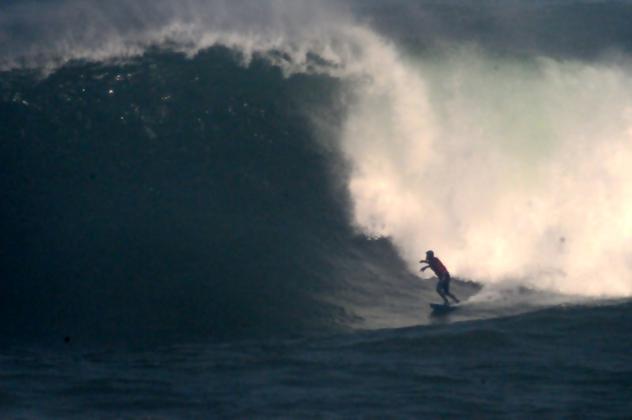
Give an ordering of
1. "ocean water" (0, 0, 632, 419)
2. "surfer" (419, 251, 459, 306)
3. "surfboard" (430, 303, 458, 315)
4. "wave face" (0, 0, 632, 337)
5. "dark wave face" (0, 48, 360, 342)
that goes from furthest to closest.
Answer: "surfer" (419, 251, 459, 306) < "surfboard" (430, 303, 458, 315) < "wave face" (0, 0, 632, 337) < "dark wave face" (0, 48, 360, 342) < "ocean water" (0, 0, 632, 419)

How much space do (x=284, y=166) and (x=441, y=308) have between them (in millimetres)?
4204

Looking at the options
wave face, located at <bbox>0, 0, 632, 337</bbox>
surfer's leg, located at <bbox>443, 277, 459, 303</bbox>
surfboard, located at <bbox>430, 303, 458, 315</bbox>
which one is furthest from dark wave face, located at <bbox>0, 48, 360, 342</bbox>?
surfer's leg, located at <bbox>443, 277, 459, 303</bbox>

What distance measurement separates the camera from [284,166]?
16.6 meters

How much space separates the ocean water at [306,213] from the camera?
10.2m

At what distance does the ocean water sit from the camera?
10219 mm

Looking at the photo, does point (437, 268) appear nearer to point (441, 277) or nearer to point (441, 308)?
point (441, 277)

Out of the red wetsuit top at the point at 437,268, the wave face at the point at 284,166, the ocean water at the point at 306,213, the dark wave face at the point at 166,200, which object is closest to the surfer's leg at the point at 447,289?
the red wetsuit top at the point at 437,268

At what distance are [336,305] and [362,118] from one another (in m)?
5.60

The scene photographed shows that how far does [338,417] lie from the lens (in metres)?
9.15

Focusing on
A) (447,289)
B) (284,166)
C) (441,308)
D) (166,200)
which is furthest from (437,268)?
(166,200)

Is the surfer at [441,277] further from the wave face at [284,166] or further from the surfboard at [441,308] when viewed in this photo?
the wave face at [284,166]

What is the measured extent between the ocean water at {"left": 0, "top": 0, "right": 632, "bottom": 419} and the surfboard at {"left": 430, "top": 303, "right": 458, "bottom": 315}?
221 mm

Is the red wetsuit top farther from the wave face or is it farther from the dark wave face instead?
the dark wave face

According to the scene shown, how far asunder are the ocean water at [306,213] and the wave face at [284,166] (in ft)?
0.15
